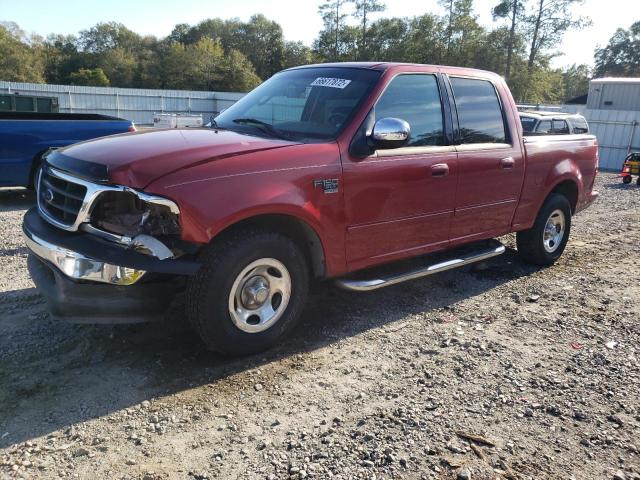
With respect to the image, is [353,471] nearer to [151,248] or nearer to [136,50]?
[151,248]

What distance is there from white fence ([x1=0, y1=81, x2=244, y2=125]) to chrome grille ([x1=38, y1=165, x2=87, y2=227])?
85.6ft

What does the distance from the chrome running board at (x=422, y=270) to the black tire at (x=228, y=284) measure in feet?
1.88

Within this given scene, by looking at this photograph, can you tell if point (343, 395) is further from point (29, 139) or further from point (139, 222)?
point (29, 139)

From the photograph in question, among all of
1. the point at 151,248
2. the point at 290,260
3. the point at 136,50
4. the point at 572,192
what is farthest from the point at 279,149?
the point at 136,50

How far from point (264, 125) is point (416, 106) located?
4.17 feet

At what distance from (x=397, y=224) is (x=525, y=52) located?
2160 inches

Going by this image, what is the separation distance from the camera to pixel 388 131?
3797 millimetres

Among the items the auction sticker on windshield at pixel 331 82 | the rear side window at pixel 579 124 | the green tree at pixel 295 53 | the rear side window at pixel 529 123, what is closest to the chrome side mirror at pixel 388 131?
the auction sticker on windshield at pixel 331 82

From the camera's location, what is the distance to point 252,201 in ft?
10.9

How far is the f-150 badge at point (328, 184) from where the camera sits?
3.67m

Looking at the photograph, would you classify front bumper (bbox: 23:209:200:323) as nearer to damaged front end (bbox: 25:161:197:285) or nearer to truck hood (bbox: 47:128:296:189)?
damaged front end (bbox: 25:161:197:285)

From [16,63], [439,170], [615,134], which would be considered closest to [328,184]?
[439,170]

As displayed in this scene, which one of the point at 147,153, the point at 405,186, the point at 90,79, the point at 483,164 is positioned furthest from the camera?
the point at 90,79

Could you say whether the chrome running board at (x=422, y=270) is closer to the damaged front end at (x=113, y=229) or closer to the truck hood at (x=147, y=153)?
the truck hood at (x=147, y=153)
